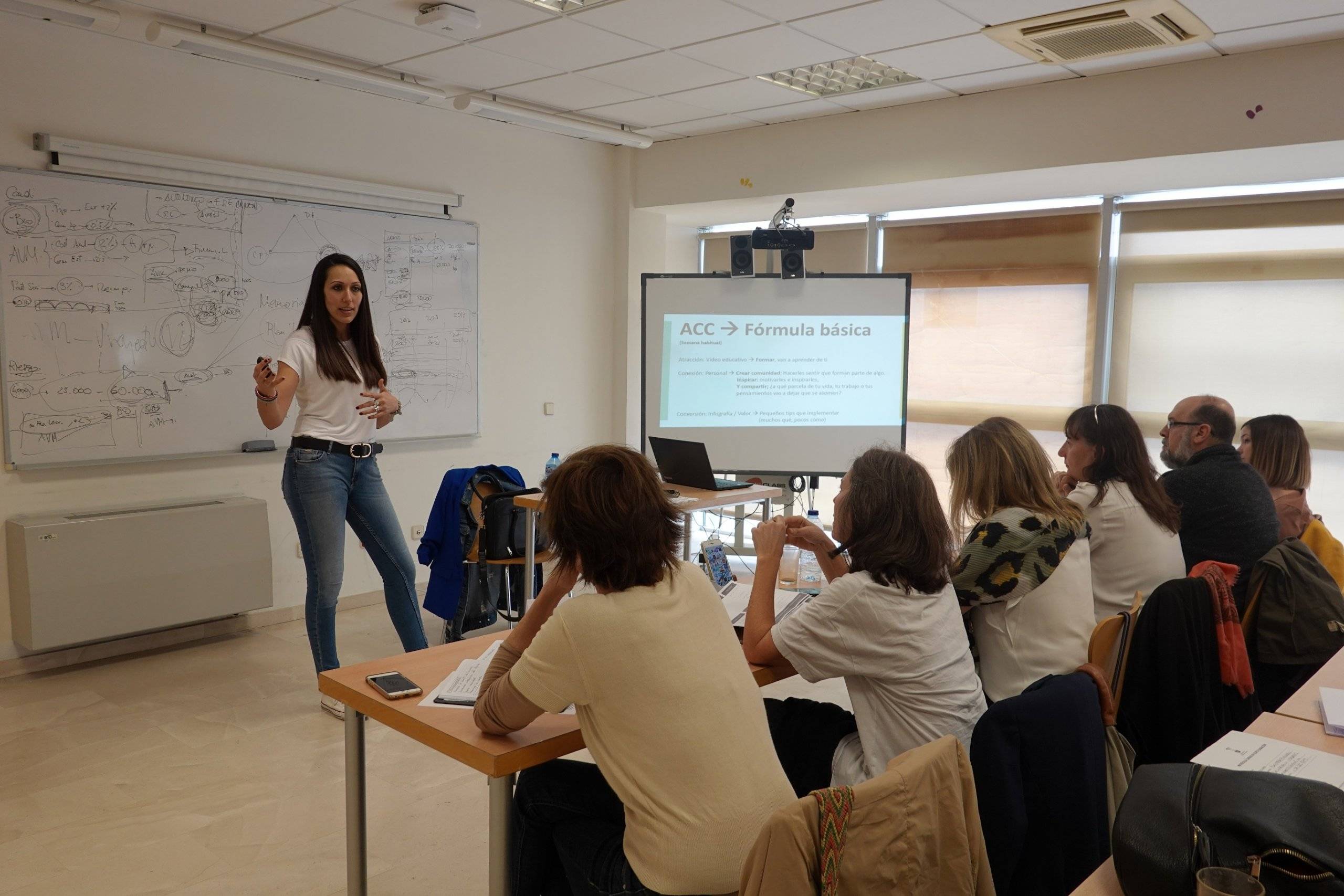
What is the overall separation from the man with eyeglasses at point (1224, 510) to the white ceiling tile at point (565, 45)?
281 centimetres

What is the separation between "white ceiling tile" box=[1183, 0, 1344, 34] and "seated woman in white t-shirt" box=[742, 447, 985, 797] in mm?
2703

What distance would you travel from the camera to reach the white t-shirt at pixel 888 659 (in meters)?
→ 1.88

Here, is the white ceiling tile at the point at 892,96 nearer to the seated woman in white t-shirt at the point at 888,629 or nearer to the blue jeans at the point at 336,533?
the blue jeans at the point at 336,533

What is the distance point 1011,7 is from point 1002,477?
2.25 m

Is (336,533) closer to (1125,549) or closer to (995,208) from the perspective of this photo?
(1125,549)

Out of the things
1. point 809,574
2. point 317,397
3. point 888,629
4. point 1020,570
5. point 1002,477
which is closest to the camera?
point 888,629

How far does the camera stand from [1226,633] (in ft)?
7.75

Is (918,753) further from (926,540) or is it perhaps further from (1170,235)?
(1170,235)

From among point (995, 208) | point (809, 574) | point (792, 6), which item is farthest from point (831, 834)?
point (995, 208)

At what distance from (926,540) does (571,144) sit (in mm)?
4876

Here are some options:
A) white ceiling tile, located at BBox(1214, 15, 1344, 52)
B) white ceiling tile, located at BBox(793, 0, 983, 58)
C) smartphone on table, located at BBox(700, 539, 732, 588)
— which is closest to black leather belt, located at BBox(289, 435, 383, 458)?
smartphone on table, located at BBox(700, 539, 732, 588)

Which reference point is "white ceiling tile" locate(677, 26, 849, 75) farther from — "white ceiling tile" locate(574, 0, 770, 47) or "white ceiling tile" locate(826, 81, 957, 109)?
"white ceiling tile" locate(826, 81, 957, 109)

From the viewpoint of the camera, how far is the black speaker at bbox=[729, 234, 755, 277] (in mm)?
5289

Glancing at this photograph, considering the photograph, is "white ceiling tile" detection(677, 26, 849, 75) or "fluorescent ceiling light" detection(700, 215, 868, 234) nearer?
"white ceiling tile" detection(677, 26, 849, 75)
